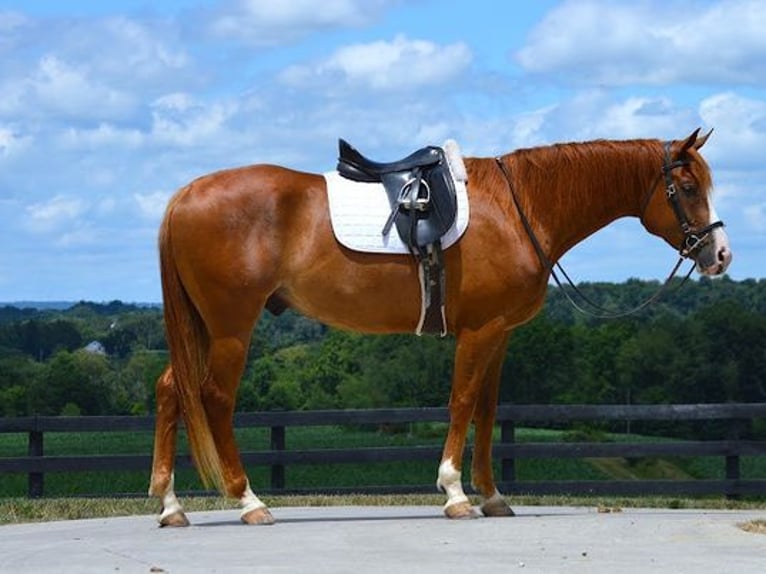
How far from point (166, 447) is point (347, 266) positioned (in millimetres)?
1496

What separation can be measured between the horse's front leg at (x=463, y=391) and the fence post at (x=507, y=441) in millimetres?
5135

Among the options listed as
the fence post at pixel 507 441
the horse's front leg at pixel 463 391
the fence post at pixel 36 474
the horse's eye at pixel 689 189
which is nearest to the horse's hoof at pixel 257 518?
the horse's front leg at pixel 463 391

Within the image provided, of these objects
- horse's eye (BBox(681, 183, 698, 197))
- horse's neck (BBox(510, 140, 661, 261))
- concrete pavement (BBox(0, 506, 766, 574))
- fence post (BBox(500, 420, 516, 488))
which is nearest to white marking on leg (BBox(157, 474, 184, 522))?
concrete pavement (BBox(0, 506, 766, 574))

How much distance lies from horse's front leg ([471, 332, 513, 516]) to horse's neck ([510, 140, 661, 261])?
2.77 ft

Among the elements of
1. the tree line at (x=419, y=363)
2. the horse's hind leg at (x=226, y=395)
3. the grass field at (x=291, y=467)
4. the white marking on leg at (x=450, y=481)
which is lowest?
the grass field at (x=291, y=467)

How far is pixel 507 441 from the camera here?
13.8 metres

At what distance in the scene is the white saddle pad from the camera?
8461mm

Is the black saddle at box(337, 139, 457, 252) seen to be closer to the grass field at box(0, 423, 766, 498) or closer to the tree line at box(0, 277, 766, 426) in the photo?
the grass field at box(0, 423, 766, 498)

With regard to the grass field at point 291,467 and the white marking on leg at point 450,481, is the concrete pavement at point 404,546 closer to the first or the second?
the white marking on leg at point 450,481

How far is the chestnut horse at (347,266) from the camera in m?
8.39

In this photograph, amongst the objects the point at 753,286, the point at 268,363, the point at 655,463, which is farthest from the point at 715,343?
the point at 753,286

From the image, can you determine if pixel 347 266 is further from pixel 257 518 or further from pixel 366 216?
pixel 257 518

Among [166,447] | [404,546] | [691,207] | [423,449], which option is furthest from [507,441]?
[404,546]

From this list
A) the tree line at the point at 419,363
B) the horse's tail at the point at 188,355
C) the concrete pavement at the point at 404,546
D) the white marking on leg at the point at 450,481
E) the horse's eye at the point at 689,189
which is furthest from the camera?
the tree line at the point at 419,363
